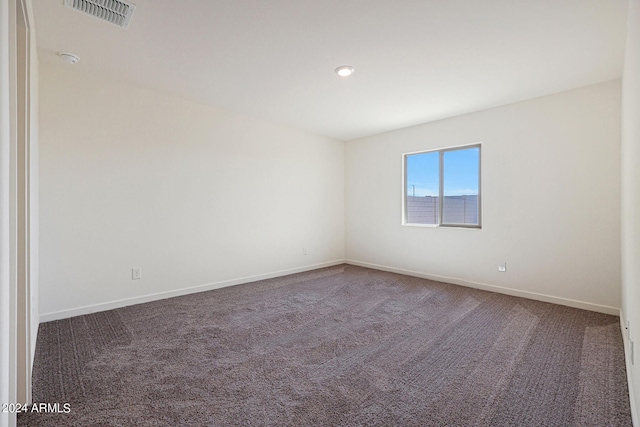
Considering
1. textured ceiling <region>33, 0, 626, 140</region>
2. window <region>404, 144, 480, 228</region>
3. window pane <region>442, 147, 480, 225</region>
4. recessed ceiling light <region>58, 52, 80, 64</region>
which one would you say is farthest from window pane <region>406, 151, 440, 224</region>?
recessed ceiling light <region>58, 52, 80, 64</region>

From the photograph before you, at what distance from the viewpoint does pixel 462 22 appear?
221cm

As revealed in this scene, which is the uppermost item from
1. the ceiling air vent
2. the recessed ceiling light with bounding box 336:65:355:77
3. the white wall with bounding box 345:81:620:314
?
the ceiling air vent

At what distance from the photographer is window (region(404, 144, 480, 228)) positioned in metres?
4.31

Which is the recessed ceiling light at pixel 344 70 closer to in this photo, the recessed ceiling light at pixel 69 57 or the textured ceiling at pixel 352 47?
the textured ceiling at pixel 352 47

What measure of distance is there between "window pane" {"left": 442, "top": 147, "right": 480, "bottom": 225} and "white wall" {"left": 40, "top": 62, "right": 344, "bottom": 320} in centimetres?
231

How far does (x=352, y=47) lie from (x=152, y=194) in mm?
2743

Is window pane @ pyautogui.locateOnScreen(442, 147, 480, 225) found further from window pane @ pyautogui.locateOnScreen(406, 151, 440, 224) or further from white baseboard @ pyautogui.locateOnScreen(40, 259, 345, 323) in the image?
white baseboard @ pyautogui.locateOnScreen(40, 259, 345, 323)

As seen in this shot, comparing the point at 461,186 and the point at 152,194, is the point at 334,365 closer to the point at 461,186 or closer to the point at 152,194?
the point at 152,194

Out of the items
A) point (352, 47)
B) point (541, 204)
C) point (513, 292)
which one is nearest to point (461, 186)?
point (541, 204)

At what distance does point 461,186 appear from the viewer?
14.6 feet

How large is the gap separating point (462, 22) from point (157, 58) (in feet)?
8.54

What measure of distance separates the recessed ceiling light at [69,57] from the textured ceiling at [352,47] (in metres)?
0.06

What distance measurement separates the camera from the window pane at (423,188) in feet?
15.6

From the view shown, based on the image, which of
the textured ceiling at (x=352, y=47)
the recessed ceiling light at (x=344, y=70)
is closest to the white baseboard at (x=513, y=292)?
the textured ceiling at (x=352, y=47)
